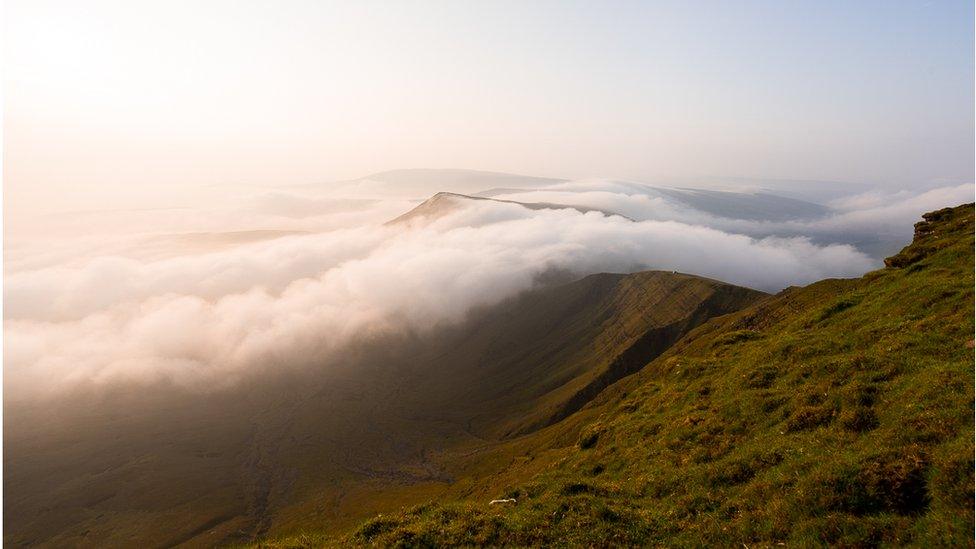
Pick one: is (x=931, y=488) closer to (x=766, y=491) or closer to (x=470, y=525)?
(x=766, y=491)

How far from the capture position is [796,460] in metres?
23.3

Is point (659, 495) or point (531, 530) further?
point (659, 495)

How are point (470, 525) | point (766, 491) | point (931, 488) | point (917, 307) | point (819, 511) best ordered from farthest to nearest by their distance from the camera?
point (917, 307) < point (470, 525) < point (766, 491) < point (819, 511) < point (931, 488)

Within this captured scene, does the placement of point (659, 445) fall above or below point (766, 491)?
below

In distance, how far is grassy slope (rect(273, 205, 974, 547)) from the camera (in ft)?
60.5

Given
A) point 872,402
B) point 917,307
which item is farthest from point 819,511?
point 917,307

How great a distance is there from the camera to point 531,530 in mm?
22672

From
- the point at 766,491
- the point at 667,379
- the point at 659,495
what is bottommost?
the point at 667,379

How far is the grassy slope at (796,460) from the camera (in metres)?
18.5

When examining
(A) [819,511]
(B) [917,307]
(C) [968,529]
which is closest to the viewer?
(C) [968,529]

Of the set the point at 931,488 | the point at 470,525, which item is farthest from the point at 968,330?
the point at 470,525

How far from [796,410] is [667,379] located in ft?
83.7

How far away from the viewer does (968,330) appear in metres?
30.8

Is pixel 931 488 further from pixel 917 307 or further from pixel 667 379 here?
pixel 667 379
